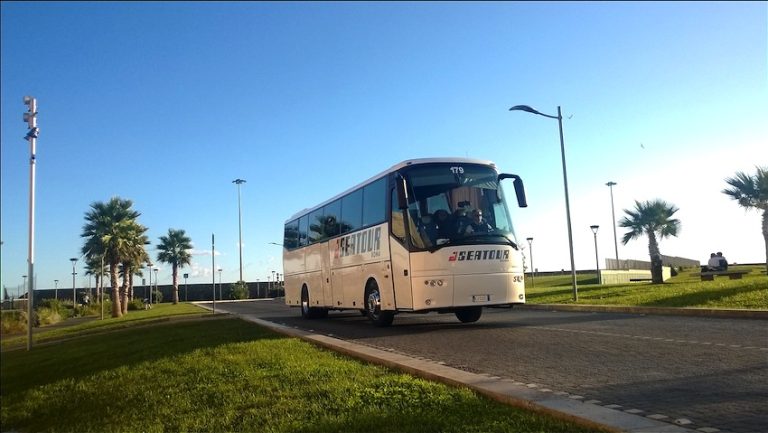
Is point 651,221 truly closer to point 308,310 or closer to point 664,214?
point 664,214

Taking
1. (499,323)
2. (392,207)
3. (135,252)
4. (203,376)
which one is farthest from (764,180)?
(135,252)

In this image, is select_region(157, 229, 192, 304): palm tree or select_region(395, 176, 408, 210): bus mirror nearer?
select_region(395, 176, 408, 210): bus mirror

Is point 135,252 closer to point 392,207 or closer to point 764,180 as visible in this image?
point 392,207

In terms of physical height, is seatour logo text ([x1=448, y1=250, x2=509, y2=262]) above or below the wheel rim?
above

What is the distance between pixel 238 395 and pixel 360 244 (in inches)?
379

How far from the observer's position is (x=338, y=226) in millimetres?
19156

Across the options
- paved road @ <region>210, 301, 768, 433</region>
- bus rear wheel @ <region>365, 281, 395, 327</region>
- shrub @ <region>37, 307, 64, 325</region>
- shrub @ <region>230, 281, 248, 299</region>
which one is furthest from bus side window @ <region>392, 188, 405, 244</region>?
shrub @ <region>230, 281, 248, 299</region>

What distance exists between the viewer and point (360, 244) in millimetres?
17031

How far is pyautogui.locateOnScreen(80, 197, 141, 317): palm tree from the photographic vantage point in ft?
141

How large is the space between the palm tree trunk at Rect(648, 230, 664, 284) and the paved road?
17.4m

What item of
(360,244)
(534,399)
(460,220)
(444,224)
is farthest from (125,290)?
(534,399)

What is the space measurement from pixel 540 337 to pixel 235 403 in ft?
22.2

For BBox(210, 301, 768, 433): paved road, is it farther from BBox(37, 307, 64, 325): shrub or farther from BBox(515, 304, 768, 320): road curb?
BBox(37, 307, 64, 325): shrub

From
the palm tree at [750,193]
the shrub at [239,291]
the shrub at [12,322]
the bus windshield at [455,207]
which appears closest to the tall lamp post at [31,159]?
the shrub at [12,322]
